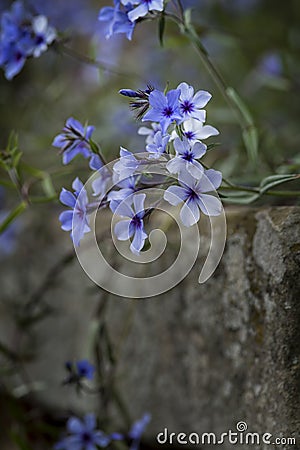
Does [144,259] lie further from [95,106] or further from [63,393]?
[95,106]

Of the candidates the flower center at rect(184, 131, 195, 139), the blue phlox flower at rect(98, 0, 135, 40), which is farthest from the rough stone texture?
the blue phlox flower at rect(98, 0, 135, 40)

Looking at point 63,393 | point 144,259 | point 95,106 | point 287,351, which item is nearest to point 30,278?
point 63,393

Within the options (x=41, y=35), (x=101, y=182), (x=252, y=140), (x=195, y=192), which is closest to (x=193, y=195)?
(x=195, y=192)

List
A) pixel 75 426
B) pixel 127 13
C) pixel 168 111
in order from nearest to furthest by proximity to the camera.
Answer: pixel 168 111 < pixel 127 13 < pixel 75 426

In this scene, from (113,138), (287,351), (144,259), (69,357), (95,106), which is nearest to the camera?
(287,351)

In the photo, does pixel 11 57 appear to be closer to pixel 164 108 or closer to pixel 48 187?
pixel 48 187

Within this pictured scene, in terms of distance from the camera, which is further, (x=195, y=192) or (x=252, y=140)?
(x=252, y=140)

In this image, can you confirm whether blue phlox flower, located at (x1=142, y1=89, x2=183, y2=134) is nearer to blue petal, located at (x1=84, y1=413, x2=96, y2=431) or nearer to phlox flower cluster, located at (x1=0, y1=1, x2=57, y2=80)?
phlox flower cluster, located at (x1=0, y1=1, x2=57, y2=80)
